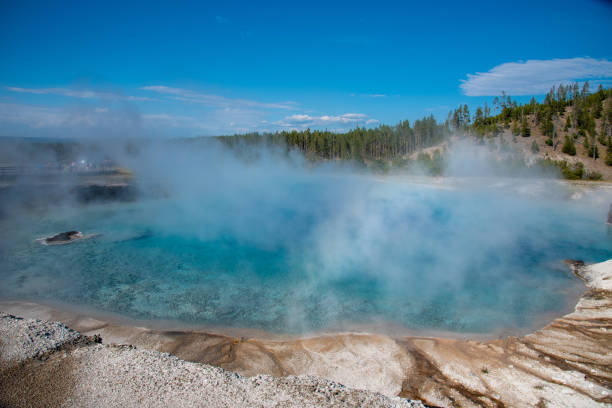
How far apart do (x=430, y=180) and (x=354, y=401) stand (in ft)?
112

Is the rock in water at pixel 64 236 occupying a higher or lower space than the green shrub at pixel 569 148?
lower

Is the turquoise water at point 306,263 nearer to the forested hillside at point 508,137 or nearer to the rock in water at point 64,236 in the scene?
the rock in water at point 64,236

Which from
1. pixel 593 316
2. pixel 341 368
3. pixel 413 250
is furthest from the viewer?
pixel 413 250

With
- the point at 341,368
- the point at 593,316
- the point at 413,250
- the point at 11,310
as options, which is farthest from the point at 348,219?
the point at 11,310

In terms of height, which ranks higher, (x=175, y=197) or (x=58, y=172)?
(x=58, y=172)

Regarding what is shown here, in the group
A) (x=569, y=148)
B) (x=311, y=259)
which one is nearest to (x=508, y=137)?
(x=569, y=148)

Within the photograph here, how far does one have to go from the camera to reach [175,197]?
78.1 ft

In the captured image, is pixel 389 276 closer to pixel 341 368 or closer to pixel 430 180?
pixel 341 368

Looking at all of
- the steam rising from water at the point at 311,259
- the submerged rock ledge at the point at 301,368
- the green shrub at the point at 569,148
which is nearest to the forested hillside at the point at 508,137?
the green shrub at the point at 569,148

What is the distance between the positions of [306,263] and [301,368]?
5.62 m

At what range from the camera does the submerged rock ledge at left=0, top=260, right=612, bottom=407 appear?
4.54 meters

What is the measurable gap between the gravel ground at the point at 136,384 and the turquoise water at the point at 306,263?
7.89 feet

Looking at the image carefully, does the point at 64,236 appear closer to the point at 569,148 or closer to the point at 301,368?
the point at 301,368

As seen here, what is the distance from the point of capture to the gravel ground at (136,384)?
4375 mm
